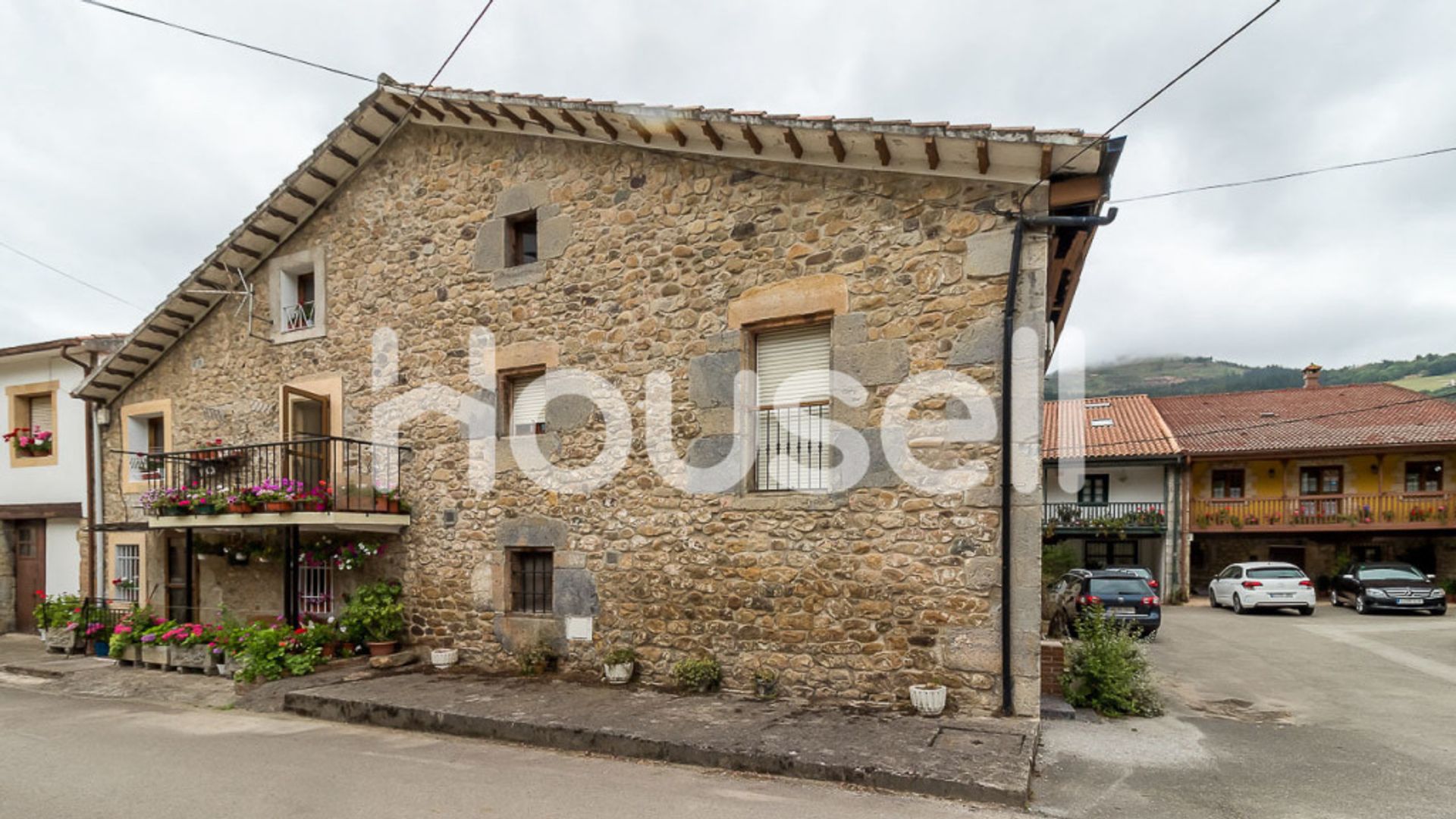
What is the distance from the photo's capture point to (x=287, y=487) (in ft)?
28.2

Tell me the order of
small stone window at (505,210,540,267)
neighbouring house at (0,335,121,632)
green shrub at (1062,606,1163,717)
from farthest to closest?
neighbouring house at (0,335,121,632)
small stone window at (505,210,540,267)
green shrub at (1062,606,1163,717)

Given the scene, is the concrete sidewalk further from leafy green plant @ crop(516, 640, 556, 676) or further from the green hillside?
the green hillside

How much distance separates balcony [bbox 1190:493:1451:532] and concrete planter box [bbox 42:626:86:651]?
2533cm

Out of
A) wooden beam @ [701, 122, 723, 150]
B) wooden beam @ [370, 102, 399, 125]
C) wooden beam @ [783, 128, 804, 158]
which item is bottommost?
wooden beam @ [783, 128, 804, 158]

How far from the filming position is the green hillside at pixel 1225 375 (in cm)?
5422

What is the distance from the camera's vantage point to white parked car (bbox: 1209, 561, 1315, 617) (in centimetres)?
1627

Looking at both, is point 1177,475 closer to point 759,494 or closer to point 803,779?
point 759,494

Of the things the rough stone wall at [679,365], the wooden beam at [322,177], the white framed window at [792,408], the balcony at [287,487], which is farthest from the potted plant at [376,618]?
the wooden beam at [322,177]

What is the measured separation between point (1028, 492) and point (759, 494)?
7.57ft

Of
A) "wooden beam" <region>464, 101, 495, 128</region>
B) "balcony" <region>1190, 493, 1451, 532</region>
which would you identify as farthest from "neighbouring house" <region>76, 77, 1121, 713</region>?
"balcony" <region>1190, 493, 1451, 532</region>

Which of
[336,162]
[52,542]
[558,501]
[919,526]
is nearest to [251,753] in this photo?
[558,501]

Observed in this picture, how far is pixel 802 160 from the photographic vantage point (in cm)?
684

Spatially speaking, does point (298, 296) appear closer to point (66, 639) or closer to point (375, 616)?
point (375, 616)

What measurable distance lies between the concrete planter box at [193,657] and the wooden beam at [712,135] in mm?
8595
